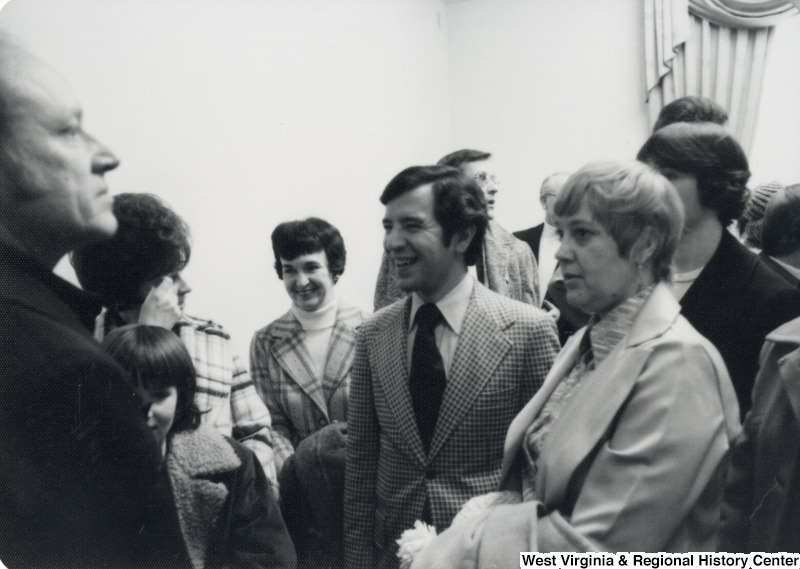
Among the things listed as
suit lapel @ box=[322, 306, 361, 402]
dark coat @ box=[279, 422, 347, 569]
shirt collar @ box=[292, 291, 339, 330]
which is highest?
shirt collar @ box=[292, 291, 339, 330]

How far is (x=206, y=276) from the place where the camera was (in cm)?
179

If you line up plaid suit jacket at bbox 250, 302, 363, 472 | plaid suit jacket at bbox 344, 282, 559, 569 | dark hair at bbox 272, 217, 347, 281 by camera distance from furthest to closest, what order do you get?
plaid suit jacket at bbox 250, 302, 363, 472
dark hair at bbox 272, 217, 347, 281
plaid suit jacket at bbox 344, 282, 559, 569

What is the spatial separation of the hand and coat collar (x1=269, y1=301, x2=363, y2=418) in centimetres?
62

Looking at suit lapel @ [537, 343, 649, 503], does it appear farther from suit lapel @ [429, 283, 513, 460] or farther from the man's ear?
the man's ear

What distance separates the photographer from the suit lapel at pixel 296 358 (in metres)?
2.20

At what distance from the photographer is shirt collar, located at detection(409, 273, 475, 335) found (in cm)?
181

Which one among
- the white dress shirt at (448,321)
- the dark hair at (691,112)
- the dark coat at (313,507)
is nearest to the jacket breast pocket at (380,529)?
the dark coat at (313,507)

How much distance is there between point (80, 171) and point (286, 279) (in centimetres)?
91

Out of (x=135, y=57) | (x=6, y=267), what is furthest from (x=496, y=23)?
(x=6, y=267)

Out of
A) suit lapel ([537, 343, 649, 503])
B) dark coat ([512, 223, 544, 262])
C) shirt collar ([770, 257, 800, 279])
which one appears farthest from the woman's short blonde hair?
dark coat ([512, 223, 544, 262])

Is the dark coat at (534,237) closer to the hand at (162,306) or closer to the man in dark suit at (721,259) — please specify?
the man in dark suit at (721,259)

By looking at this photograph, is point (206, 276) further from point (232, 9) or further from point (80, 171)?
point (232, 9)

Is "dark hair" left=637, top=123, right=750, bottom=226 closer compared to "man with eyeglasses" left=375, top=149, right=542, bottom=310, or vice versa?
"dark hair" left=637, top=123, right=750, bottom=226

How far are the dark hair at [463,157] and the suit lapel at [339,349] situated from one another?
0.52 metres
